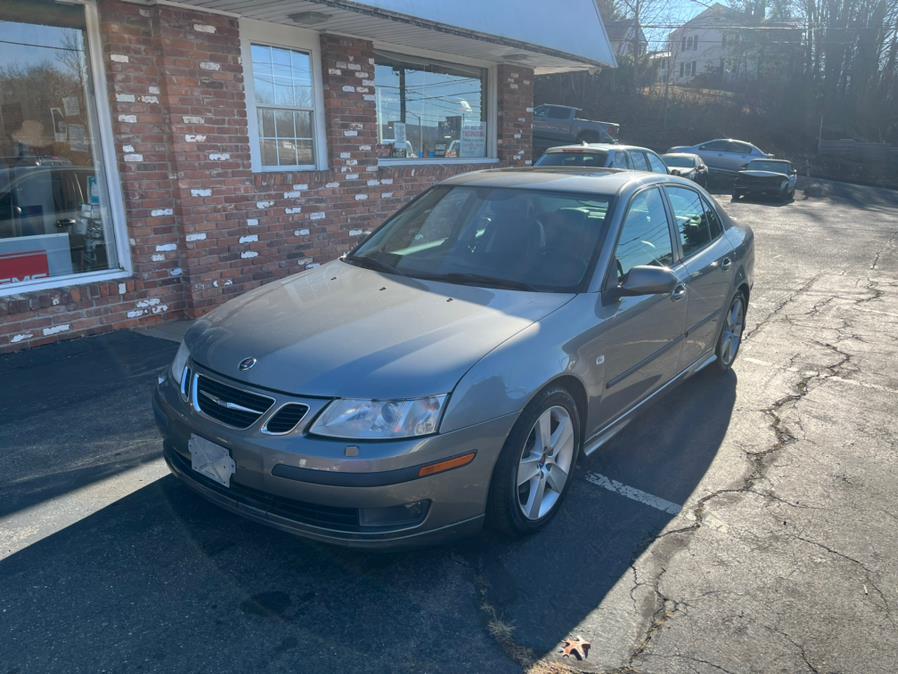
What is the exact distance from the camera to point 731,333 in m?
5.63

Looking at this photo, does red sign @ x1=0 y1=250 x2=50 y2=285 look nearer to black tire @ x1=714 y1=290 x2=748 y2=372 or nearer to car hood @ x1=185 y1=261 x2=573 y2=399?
car hood @ x1=185 y1=261 x2=573 y2=399

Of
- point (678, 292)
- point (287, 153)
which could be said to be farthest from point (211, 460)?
point (287, 153)

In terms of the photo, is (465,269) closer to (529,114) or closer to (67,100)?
(67,100)

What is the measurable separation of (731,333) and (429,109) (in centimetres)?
576

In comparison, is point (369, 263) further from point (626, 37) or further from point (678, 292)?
point (626, 37)

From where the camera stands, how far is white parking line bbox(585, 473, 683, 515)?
3645 millimetres

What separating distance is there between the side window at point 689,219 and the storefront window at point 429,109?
16.1ft

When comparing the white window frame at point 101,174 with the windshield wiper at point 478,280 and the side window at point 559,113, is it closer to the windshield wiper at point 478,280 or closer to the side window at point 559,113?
the windshield wiper at point 478,280

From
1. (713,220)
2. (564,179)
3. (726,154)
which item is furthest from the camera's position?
(726,154)

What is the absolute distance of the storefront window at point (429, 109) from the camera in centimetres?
908

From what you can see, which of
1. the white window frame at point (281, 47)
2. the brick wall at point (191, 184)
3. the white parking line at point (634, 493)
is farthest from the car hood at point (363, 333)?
the white window frame at point (281, 47)

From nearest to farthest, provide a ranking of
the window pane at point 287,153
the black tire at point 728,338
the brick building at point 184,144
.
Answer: the black tire at point 728,338
the brick building at point 184,144
the window pane at point 287,153

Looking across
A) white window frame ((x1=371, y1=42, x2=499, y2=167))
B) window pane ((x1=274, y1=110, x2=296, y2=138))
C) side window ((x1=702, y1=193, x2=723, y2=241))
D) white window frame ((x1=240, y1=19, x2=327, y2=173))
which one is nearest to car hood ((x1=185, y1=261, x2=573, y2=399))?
side window ((x1=702, y1=193, x2=723, y2=241))

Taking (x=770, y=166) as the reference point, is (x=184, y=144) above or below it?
above
